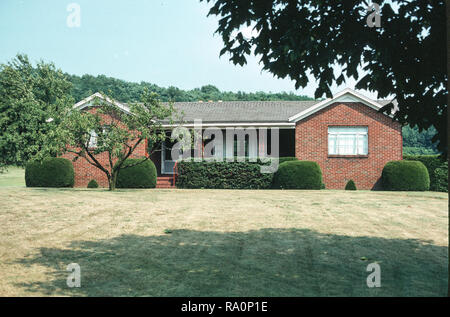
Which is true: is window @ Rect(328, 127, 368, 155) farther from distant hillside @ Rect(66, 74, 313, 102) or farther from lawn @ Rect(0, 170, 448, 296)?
distant hillside @ Rect(66, 74, 313, 102)

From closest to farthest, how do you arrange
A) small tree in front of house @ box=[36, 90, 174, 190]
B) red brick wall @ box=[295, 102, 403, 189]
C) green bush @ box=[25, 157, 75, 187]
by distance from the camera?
small tree in front of house @ box=[36, 90, 174, 190] < green bush @ box=[25, 157, 75, 187] < red brick wall @ box=[295, 102, 403, 189]

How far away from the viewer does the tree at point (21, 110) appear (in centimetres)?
3419

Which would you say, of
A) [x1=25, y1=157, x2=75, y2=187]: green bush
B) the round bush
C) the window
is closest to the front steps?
[x1=25, y1=157, x2=75, y2=187]: green bush

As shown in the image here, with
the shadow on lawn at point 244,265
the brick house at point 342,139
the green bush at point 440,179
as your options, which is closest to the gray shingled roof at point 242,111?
the brick house at point 342,139

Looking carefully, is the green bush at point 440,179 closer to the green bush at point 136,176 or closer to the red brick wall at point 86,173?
the green bush at point 136,176

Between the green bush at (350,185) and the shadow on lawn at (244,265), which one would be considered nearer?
the shadow on lawn at (244,265)

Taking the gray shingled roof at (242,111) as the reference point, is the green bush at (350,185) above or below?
below

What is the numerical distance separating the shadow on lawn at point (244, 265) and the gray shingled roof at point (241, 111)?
51.8ft

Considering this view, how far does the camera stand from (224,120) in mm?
23438

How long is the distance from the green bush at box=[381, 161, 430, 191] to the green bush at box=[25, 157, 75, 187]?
1685 cm

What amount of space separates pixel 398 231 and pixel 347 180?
13463 millimetres

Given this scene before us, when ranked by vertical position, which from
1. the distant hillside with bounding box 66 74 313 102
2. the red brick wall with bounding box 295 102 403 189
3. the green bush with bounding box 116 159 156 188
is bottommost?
the green bush with bounding box 116 159 156 188

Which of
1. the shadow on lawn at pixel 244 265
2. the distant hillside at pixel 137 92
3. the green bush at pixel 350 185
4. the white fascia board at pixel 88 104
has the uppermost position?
the distant hillside at pixel 137 92

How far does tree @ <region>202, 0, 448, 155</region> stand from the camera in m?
5.21
